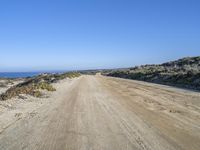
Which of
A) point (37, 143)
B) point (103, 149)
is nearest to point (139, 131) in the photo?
point (103, 149)

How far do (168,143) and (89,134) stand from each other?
2.51 meters

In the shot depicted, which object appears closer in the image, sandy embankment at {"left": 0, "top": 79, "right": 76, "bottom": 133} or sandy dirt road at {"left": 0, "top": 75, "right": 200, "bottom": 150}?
sandy dirt road at {"left": 0, "top": 75, "right": 200, "bottom": 150}

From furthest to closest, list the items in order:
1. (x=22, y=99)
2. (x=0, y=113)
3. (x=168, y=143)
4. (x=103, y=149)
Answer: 1. (x=22, y=99)
2. (x=0, y=113)
3. (x=168, y=143)
4. (x=103, y=149)

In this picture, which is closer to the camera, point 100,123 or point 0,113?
point 100,123

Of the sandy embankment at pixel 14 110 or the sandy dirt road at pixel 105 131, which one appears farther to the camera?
the sandy embankment at pixel 14 110

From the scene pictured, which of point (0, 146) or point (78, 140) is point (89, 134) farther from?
point (0, 146)

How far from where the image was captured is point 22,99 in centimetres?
1995

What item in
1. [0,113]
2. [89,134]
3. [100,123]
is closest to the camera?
[89,134]

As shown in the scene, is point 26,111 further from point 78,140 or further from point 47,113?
point 78,140

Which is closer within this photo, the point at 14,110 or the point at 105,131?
the point at 105,131

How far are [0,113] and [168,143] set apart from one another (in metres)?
8.74

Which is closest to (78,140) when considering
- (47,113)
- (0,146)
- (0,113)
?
(0,146)

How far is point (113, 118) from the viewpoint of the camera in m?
12.6

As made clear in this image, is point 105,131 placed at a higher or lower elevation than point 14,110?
higher
